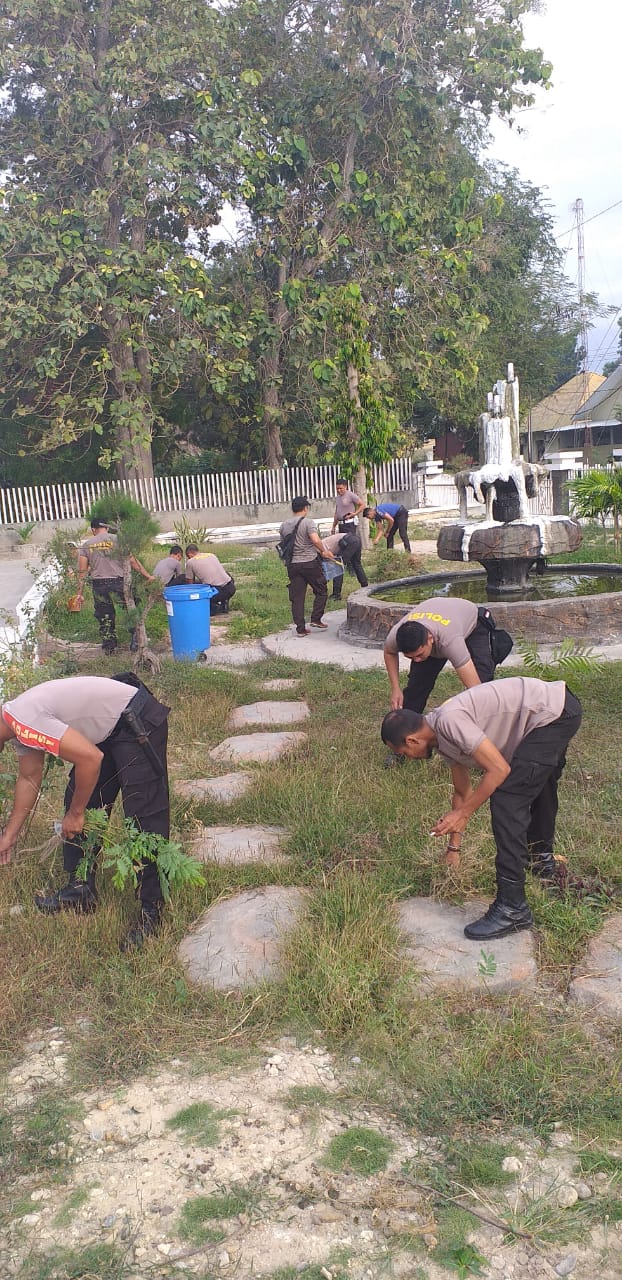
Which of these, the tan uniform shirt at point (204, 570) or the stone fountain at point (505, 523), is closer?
the stone fountain at point (505, 523)

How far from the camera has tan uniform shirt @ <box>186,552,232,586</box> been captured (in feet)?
35.3

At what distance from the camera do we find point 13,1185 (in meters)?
2.69

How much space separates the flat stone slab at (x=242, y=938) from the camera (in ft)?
12.0

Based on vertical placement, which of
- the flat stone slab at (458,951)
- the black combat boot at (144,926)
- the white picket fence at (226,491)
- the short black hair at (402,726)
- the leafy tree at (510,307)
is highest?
the leafy tree at (510,307)

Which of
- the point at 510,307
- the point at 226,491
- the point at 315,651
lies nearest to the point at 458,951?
the point at 315,651

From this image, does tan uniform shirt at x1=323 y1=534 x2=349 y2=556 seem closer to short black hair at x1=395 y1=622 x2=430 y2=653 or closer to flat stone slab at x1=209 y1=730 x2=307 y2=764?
flat stone slab at x1=209 y1=730 x2=307 y2=764

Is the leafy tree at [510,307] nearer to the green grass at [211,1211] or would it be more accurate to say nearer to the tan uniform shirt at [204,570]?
the tan uniform shirt at [204,570]

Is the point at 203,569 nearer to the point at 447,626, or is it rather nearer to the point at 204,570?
the point at 204,570

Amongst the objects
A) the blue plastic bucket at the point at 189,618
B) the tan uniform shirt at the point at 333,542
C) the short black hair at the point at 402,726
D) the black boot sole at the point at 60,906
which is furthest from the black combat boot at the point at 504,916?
the tan uniform shirt at the point at 333,542

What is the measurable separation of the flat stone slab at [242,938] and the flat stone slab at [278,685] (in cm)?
352

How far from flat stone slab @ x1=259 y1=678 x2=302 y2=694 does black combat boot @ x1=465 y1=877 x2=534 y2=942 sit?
4102 millimetres

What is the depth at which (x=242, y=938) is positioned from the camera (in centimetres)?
392

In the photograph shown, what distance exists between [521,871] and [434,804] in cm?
121

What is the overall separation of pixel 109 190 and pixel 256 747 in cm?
1848
